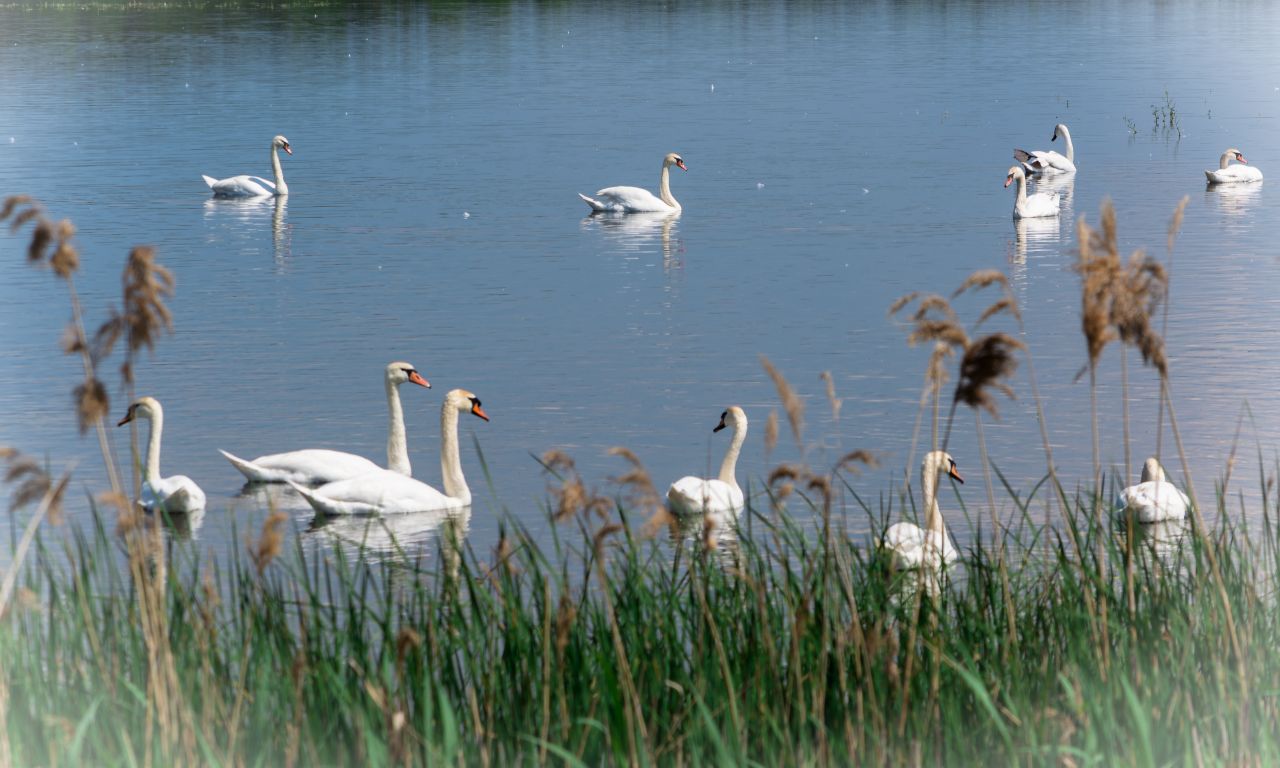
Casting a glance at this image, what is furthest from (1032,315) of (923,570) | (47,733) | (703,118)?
(703,118)

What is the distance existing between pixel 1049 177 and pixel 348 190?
1151 centimetres

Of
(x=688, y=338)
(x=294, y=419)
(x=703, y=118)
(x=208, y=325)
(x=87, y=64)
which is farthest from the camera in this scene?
(x=87, y=64)

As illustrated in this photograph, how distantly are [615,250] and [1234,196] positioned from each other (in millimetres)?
9727

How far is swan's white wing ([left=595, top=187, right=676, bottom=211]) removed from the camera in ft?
73.2

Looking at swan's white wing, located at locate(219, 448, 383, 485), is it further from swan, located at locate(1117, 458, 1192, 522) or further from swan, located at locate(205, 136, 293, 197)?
swan, located at locate(205, 136, 293, 197)

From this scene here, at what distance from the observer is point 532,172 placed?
26.1 m

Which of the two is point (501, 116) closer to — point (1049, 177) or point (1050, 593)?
point (1049, 177)

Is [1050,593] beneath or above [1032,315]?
above

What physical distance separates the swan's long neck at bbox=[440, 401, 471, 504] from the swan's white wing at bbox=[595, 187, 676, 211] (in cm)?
1270

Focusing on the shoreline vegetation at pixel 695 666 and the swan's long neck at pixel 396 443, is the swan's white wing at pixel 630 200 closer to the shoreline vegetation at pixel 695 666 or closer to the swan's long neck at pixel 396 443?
the swan's long neck at pixel 396 443

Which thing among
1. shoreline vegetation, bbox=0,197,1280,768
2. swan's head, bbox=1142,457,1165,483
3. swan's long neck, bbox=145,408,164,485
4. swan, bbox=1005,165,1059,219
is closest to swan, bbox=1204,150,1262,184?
swan, bbox=1005,165,1059,219

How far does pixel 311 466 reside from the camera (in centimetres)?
983

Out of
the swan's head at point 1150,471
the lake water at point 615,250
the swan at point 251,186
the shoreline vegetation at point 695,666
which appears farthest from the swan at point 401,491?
the swan at point 251,186

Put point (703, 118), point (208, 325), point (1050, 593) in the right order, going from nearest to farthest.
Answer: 1. point (1050, 593)
2. point (208, 325)
3. point (703, 118)
